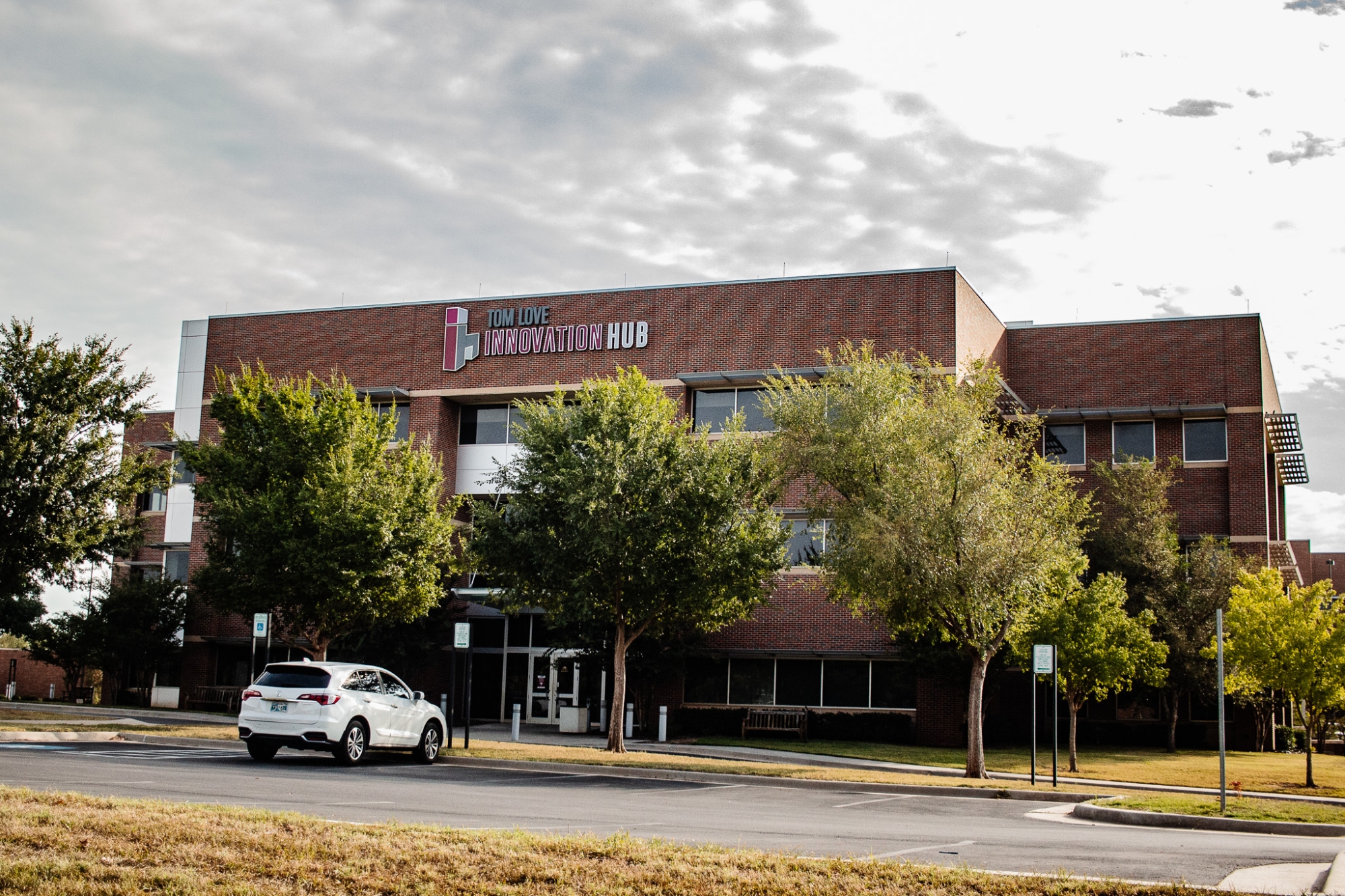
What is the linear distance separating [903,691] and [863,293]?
36.1 ft

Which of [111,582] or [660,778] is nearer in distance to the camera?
[660,778]

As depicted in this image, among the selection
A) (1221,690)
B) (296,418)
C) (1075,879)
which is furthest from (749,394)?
(1075,879)

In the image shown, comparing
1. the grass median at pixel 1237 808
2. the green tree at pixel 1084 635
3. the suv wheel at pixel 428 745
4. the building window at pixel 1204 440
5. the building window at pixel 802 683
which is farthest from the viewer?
the building window at pixel 1204 440

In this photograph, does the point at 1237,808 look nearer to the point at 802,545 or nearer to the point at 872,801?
the point at 872,801

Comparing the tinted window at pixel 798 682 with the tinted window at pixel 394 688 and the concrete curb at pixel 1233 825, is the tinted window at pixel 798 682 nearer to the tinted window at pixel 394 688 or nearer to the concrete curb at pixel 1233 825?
the tinted window at pixel 394 688

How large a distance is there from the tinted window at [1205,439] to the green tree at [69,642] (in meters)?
34.4

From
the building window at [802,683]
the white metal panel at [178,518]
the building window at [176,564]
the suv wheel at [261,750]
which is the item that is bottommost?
the suv wheel at [261,750]

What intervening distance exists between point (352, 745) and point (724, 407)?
19.5 metres

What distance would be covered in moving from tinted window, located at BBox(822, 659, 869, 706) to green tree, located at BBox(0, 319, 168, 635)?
18582 millimetres

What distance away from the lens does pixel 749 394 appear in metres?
36.0

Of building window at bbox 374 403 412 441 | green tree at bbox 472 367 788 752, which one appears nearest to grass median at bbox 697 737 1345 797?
green tree at bbox 472 367 788 752

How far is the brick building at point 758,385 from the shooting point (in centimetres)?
3422

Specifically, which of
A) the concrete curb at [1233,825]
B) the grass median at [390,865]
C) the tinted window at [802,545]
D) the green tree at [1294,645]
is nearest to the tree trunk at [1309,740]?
the green tree at [1294,645]

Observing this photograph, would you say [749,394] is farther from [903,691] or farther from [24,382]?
[24,382]
